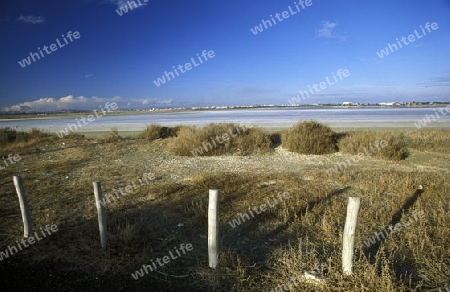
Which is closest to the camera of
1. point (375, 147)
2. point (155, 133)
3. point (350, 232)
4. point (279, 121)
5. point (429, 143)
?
point (350, 232)

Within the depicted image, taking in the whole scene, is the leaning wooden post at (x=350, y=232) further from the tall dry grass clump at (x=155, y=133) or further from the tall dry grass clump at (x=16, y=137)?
the tall dry grass clump at (x=16, y=137)

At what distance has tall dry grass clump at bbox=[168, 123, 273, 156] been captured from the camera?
537 inches

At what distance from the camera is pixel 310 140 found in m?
13.3

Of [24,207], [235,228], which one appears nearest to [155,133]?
[24,207]

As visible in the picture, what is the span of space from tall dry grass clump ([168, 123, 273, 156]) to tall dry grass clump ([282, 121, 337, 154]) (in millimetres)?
1272

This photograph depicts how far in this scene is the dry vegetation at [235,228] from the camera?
391 cm

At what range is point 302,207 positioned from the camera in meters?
6.36

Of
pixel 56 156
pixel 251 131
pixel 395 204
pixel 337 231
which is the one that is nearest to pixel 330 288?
pixel 337 231

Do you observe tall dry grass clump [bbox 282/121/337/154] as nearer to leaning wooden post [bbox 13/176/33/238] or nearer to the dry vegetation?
the dry vegetation

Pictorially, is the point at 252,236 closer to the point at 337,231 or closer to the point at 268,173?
the point at 337,231

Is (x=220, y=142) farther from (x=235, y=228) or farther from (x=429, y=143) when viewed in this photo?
(x=429, y=143)

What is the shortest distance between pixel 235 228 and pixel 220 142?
8.93 meters

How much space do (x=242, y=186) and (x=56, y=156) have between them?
11200 mm

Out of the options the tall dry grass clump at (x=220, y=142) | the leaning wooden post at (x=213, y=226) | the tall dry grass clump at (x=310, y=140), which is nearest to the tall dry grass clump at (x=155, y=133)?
the tall dry grass clump at (x=220, y=142)
